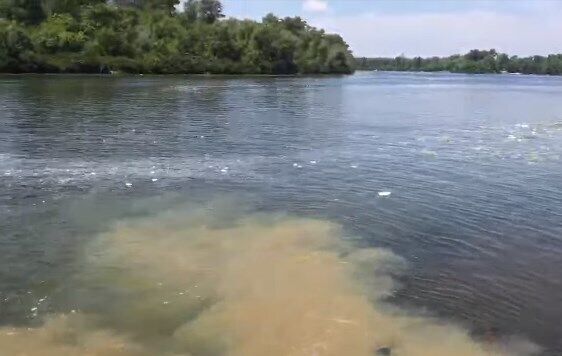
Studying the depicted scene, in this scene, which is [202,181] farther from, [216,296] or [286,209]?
[216,296]

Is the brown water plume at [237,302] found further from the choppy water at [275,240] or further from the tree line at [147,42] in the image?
the tree line at [147,42]

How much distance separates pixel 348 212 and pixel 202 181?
6295 mm

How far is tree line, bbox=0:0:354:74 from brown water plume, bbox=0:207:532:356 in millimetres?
105593

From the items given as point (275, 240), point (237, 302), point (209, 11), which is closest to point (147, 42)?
point (209, 11)

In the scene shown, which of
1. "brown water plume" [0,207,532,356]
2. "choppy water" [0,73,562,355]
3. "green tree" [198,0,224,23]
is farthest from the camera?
"green tree" [198,0,224,23]

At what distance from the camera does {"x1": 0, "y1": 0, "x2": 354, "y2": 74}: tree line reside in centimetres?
11896

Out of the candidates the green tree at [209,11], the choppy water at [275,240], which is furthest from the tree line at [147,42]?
the choppy water at [275,240]

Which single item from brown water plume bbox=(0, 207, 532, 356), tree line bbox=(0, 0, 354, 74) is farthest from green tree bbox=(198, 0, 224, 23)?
brown water plume bbox=(0, 207, 532, 356)

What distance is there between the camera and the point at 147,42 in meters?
139

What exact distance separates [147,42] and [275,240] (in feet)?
432

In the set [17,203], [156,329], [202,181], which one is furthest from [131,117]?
[156,329]

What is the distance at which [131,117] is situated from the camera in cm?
4203

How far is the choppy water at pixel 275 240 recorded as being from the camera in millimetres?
10719

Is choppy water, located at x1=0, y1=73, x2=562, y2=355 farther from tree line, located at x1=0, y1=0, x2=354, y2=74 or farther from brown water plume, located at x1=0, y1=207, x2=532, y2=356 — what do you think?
tree line, located at x1=0, y1=0, x2=354, y2=74
